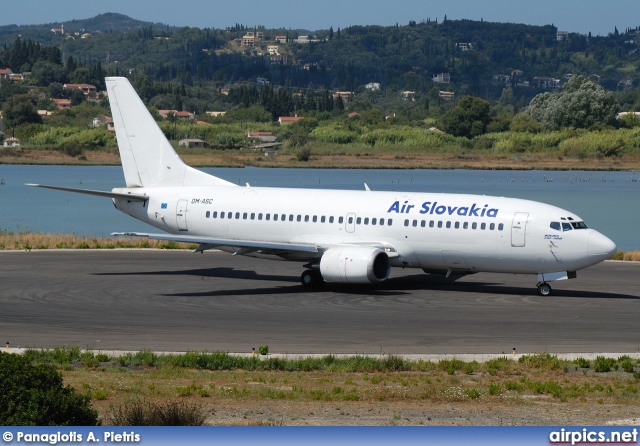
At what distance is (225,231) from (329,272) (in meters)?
6.81

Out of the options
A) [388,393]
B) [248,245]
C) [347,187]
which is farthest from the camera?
[347,187]

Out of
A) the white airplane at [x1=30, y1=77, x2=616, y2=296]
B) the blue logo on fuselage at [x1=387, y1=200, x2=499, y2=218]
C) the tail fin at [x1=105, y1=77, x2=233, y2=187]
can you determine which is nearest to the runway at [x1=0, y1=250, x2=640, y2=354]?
the white airplane at [x1=30, y1=77, x2=616, y2=296]

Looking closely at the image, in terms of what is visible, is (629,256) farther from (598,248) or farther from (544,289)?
(598,248)

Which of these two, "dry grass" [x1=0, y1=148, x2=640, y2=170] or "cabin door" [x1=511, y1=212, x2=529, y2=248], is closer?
"cabin door" [x1=511, y1=212, x2=529, y2=248]

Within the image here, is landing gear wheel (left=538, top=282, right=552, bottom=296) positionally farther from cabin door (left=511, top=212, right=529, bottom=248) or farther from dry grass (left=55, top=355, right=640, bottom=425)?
dry grass (left=55, top=355, right=640, bottom=425)

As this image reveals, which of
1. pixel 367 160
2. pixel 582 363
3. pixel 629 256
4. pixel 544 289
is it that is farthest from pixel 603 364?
pixel 367 160

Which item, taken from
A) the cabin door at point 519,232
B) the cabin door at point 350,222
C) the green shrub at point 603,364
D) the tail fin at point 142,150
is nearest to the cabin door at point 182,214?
the tail fin at point 142,150

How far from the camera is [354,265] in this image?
127 ft

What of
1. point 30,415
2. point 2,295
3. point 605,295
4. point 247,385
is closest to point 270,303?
point 2,295

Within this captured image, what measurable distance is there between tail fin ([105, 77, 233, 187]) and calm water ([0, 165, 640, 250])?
25.5m

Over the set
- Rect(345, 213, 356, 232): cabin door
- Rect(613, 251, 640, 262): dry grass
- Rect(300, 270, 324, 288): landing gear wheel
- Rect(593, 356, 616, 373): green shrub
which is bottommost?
Rect(613, 251, 640, 262): dry grass

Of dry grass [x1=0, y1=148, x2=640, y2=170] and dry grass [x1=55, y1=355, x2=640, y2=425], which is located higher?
dry grass [x1=55, y1=355, x2=640, y2=425]

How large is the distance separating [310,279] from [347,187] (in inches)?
3326

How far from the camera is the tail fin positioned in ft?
154
